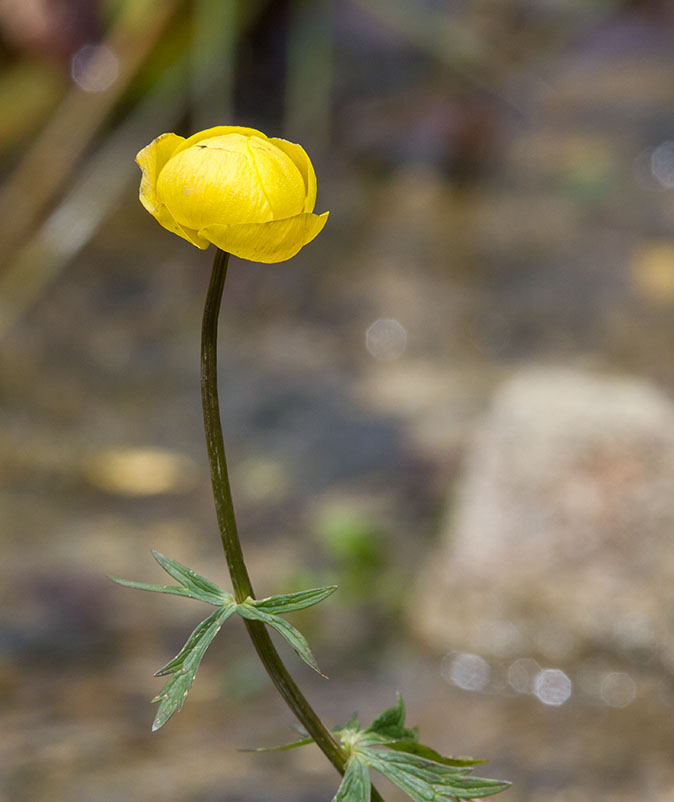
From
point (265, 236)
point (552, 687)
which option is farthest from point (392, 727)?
point (552, 687)

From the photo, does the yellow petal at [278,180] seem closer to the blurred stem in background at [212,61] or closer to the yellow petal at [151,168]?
the yellow petal at [151,168]

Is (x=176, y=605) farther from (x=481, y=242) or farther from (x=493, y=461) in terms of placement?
(x=481, y=242)

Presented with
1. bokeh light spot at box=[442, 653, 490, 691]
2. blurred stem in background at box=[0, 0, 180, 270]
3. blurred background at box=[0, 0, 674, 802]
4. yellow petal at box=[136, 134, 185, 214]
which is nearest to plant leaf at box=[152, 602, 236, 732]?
yellow petal at box=[136, 134, 185, 214]

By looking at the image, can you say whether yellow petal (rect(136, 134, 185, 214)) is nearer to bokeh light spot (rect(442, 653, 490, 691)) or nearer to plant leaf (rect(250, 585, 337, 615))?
plant leaf (rect(250, 585, 337, 615))

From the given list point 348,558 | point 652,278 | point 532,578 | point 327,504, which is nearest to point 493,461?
point 532,578

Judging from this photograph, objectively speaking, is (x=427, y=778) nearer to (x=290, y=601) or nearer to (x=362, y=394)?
(x=290, y=601)

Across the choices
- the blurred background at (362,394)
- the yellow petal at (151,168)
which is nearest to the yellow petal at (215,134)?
the yellow petal at (151,168)
